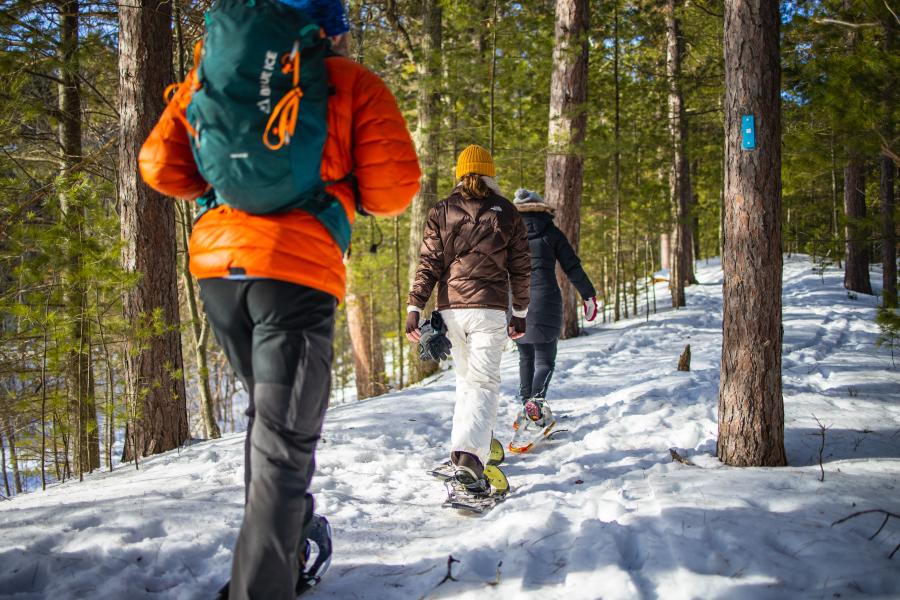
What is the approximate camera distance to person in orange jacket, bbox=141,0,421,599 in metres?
1.75

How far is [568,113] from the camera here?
9.18m

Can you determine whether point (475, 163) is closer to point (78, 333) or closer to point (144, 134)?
point (144, 134)

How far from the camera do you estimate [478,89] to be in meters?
11.5

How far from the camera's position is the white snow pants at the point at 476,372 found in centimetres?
353

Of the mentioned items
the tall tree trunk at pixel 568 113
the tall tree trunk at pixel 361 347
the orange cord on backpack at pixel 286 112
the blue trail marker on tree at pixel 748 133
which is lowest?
the tall tree trunk at pixel 361 347

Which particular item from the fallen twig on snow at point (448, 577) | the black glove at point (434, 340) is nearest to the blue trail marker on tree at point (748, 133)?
the black glove at point (434, 340)

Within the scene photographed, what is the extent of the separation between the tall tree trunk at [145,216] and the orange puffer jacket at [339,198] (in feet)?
11.3

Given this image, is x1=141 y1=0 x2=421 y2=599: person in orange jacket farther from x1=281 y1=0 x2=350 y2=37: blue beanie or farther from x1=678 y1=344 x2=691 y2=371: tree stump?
x1=678 y1=344 x2=691 y2=371: tree stump

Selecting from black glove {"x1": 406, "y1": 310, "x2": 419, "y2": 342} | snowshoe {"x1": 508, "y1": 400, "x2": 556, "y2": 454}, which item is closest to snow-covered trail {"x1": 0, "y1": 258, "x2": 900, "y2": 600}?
snowshoe {"x1": 508, "y1": 400, "x2": 556, "y2": 454}

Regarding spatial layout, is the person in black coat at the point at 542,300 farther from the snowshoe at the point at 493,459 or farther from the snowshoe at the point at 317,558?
the snowshoe at the point at 317,558

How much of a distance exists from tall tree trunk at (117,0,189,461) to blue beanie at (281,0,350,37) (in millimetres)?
3693

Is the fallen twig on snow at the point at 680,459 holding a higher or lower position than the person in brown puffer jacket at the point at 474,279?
lower

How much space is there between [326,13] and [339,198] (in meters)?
0.67

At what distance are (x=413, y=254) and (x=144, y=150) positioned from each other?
8.38 meters
